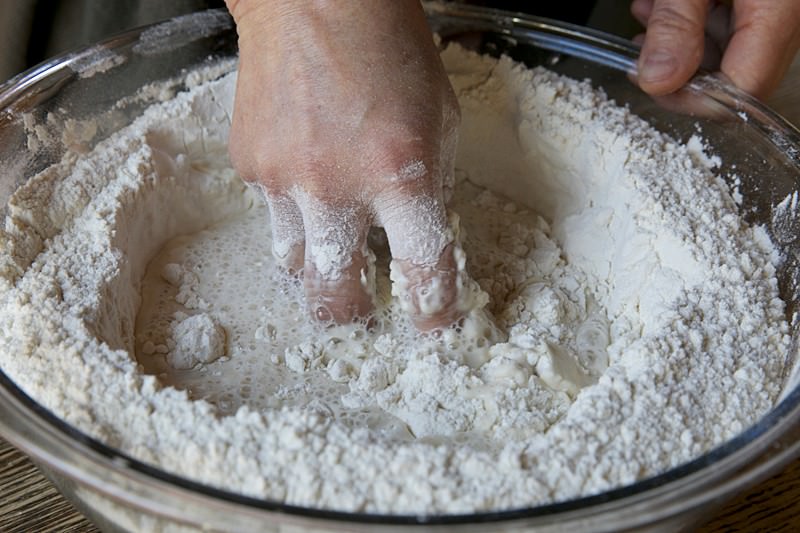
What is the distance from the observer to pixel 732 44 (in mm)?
750

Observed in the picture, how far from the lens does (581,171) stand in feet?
2.33

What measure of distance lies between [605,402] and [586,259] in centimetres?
22

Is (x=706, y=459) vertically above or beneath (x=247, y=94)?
beneath

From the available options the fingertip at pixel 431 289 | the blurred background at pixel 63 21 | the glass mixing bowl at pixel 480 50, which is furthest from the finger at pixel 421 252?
the blurred background at pixel 63 21

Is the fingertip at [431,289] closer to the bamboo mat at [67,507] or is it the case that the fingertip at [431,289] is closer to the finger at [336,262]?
the finger at [336,262]

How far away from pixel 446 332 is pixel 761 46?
405mm

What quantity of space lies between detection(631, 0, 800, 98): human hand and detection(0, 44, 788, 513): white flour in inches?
2.1

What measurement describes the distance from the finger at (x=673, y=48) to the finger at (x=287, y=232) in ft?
1.13

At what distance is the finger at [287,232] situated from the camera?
0.58 metres

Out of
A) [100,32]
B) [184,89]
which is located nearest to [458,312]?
[184,89]

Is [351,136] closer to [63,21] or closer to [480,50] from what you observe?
[480,50]

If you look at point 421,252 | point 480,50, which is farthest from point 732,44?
point 421,252

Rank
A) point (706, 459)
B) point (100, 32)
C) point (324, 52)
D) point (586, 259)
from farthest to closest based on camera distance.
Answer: point (100, 32) → point (586, 259) → point (324, 52) → point (706, 459)

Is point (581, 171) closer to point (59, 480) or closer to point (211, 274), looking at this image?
point (211, 274)
